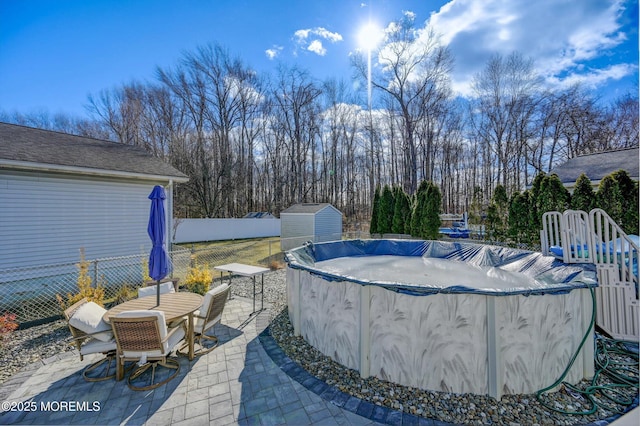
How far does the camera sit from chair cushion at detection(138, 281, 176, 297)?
13.4ft

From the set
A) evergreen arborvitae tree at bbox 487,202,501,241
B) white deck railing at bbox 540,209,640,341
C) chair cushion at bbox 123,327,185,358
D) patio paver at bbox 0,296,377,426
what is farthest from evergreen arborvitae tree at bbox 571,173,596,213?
chair cushion at bbox 123,327,185,358

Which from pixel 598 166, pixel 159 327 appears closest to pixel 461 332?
pixel 159 327

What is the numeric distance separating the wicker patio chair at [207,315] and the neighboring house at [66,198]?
16.9ft

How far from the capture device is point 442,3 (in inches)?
359

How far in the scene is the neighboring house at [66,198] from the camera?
19.2 ft

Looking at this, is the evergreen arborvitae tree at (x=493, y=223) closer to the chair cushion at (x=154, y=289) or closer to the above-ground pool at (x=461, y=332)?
the above-ground pool at (x=461, y=332)

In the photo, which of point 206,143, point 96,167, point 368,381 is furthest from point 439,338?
point 206,143

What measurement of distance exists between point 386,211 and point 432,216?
2931mm

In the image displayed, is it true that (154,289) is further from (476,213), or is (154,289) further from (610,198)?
(476,213)

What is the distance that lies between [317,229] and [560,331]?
38.3ft

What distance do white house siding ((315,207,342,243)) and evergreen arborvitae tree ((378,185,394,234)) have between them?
Answer: 252 cm

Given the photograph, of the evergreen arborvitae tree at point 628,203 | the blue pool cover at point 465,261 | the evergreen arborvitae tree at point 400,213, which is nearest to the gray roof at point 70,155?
the blue pool cover at point 465,261

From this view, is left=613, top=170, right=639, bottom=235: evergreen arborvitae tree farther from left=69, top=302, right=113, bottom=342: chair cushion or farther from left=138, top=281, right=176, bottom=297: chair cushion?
left=69, top=302, right=113, bottom=342: chair cushion

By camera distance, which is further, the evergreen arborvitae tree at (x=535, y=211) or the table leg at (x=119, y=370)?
the evergreen arborvitae tree at (x=535, y=211)
